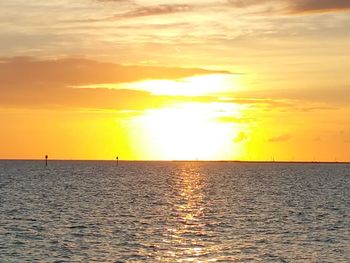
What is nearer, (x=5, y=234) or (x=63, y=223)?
(x=5, y=234)

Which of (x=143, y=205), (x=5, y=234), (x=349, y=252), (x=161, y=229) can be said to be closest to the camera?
(x=349, y=252)

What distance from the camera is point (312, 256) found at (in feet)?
193

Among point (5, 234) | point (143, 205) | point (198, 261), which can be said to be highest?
point (143, 205)

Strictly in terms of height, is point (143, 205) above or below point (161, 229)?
above

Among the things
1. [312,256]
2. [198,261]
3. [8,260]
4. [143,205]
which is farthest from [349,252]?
[143,205]

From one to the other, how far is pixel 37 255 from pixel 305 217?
48.3 metres

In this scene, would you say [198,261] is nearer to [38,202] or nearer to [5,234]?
[5,234]

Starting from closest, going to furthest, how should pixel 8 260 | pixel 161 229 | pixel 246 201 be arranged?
1. pixel 8 260
2. pixel 161 229
3. pixel 246 201

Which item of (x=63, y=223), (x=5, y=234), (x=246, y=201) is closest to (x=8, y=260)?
(x=5, y=234)

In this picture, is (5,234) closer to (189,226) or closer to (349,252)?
(189,226)

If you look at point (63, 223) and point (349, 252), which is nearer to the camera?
point (349, 252)

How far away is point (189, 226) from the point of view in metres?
81.5

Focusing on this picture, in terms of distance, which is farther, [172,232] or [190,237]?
[172,232]

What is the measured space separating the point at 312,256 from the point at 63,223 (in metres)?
36.1
